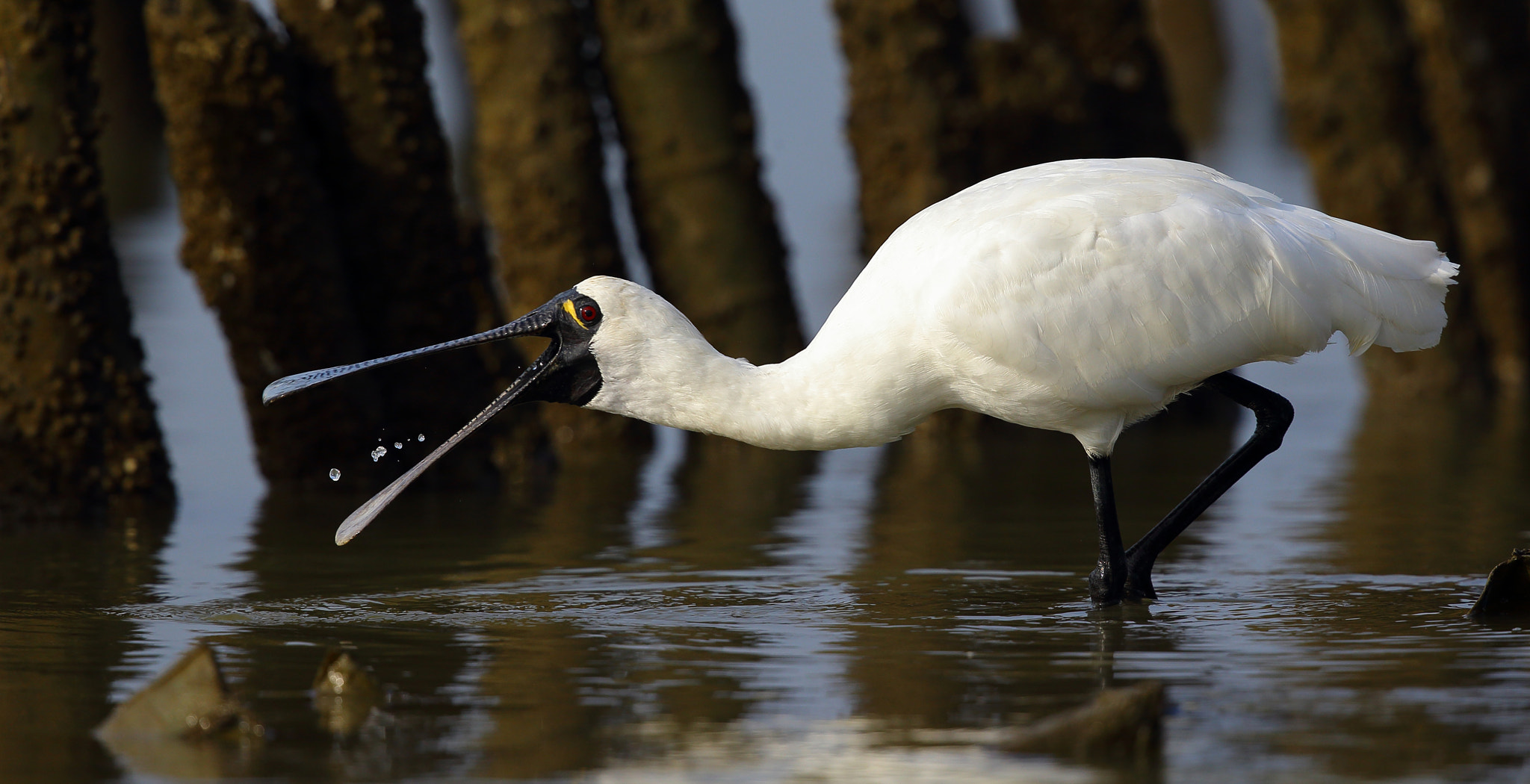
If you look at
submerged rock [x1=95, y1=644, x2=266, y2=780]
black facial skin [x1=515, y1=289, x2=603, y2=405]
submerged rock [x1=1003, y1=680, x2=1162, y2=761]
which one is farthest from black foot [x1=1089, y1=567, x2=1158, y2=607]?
submerged rock [x1=95, y1=644, x2=266, y2=780]

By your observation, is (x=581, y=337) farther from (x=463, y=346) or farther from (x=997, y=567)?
(x=997, y=567)

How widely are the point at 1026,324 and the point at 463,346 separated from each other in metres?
2.15

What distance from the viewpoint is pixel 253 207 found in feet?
39.5

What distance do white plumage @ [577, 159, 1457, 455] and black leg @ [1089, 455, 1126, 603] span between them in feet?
0.86

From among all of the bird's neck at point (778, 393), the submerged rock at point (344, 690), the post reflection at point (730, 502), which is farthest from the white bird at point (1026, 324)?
the submerged rock at point (344, 690)

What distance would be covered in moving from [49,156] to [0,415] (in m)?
1.27

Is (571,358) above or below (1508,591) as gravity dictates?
above

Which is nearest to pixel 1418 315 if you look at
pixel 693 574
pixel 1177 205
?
pixel 1177 205

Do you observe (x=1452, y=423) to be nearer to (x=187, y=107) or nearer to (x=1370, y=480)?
(x=1370, y=480)

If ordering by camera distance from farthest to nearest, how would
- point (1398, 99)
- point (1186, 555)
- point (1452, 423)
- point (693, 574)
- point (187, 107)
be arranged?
point (1398, 99) < point (1452, 423) < point (187, 107) < point (1186, 555) < point (693, 574)

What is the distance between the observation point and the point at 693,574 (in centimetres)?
969

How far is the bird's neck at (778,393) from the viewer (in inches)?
334

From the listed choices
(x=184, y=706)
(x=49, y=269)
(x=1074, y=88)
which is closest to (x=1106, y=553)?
(x=184, y=706)

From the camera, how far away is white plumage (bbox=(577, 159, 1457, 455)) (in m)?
8.50
